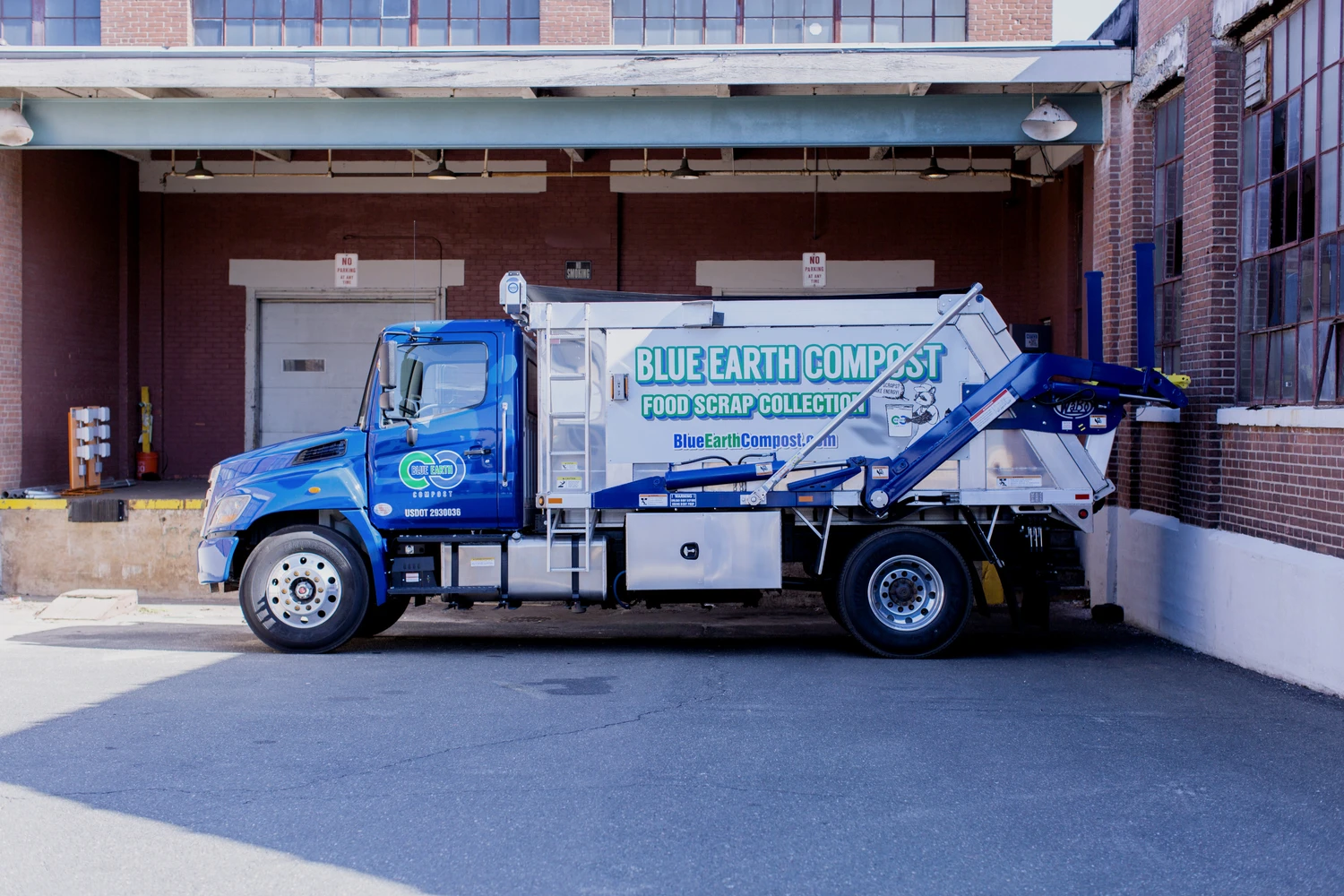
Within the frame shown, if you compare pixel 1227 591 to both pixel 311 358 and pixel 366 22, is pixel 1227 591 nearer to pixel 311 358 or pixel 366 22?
pixel 366 22

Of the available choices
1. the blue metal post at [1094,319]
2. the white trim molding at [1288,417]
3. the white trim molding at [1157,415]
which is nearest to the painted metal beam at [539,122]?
the white trim molding at [1157,415]

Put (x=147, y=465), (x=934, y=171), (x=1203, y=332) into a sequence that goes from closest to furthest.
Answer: (x=1203, y=332) → (x=934, y=171) → (x=147, y=465)

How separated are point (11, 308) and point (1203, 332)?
12.6 metres

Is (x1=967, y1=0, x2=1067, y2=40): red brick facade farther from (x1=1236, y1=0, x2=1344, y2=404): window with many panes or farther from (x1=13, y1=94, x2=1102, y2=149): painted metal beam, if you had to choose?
(x1=1236, y1=0, x2=1344, y2=404): window with many panes

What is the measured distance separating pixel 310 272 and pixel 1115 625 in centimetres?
1204

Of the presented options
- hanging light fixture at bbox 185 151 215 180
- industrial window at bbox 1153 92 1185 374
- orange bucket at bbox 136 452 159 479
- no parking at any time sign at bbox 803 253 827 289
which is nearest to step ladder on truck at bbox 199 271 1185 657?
industrial window at bbox 1153 92 1185 374

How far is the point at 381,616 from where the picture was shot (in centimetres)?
1117

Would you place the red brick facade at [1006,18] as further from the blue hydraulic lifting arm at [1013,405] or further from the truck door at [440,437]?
the truck door at [440,437]

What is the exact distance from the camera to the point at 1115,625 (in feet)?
38.7

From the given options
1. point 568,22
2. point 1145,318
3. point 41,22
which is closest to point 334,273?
point 41,22

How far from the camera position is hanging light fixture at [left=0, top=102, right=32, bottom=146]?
13.2m

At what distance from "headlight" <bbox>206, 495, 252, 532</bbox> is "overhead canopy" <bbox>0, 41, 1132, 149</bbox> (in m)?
4.88

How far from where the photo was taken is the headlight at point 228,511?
1027 centimetres

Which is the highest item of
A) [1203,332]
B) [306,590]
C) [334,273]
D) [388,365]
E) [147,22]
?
[147,22]
